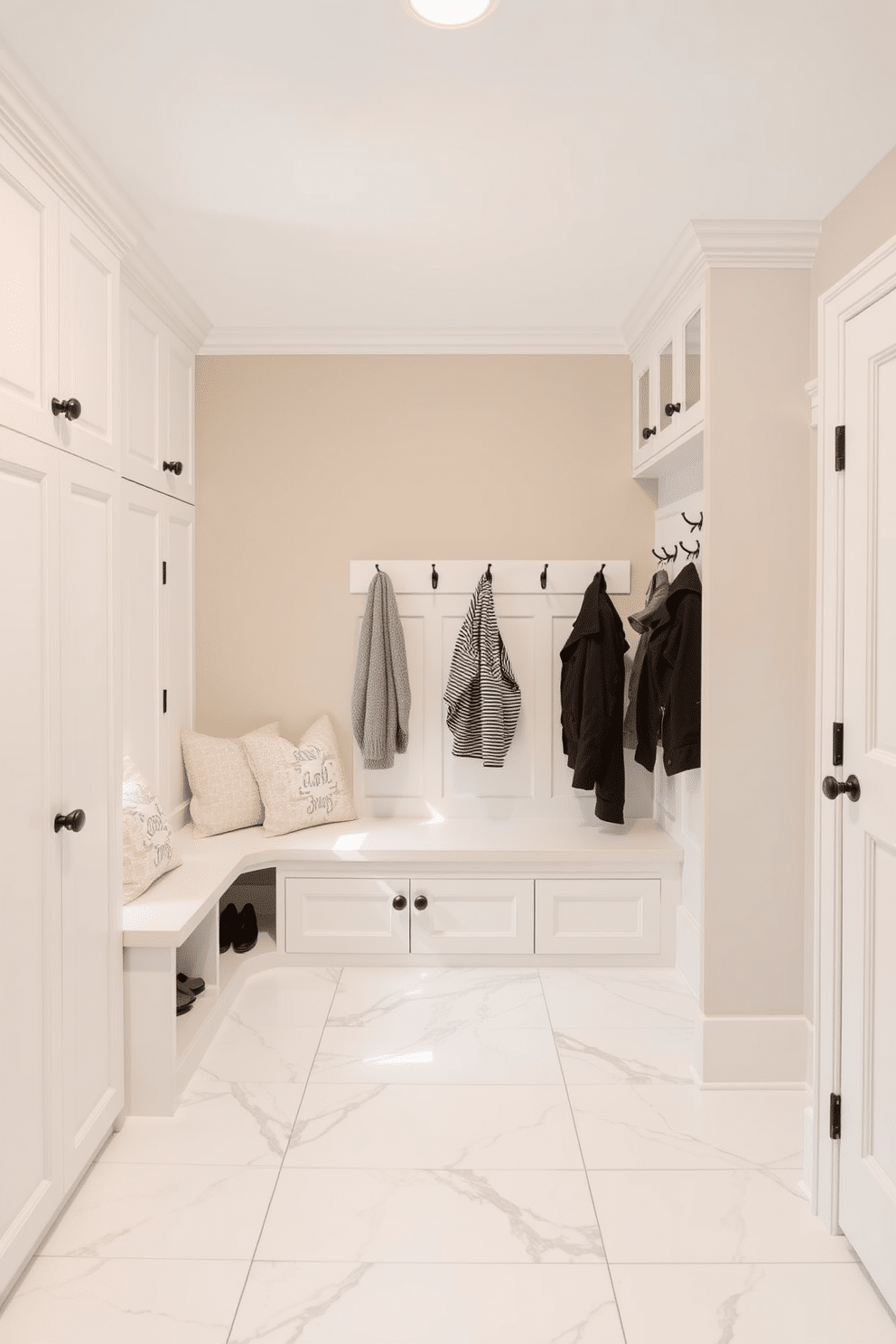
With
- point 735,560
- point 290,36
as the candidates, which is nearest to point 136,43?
point 290,36

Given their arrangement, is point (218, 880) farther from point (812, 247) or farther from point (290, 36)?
point (812, 247)

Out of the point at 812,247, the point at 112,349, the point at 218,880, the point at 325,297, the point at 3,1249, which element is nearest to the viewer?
the point at 3,1249

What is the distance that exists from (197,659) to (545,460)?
167cm

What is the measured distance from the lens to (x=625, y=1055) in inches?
111

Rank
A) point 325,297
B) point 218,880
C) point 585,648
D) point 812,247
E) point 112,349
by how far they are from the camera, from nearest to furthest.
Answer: point 112,349, point 812,247, point 218,880, point 325,297, point 585,648

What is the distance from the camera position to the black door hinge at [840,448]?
197 cm

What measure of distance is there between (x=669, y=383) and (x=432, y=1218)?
261 cm

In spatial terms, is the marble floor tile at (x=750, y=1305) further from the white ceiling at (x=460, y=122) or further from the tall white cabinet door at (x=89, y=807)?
the white ceiling at (x=460, y=122)

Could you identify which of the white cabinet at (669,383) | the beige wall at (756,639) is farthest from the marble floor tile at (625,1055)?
the white cabinet at (669,383)

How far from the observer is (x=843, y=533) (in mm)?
1968

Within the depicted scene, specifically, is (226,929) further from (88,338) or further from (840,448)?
(840,448)

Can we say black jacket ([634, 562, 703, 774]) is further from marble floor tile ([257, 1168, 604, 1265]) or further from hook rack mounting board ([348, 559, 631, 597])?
marble floor tile ([257, 1168, 604, 1265])

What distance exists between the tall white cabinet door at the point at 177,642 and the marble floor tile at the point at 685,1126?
188 cm

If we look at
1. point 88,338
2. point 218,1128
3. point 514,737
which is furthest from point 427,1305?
point 514,737
